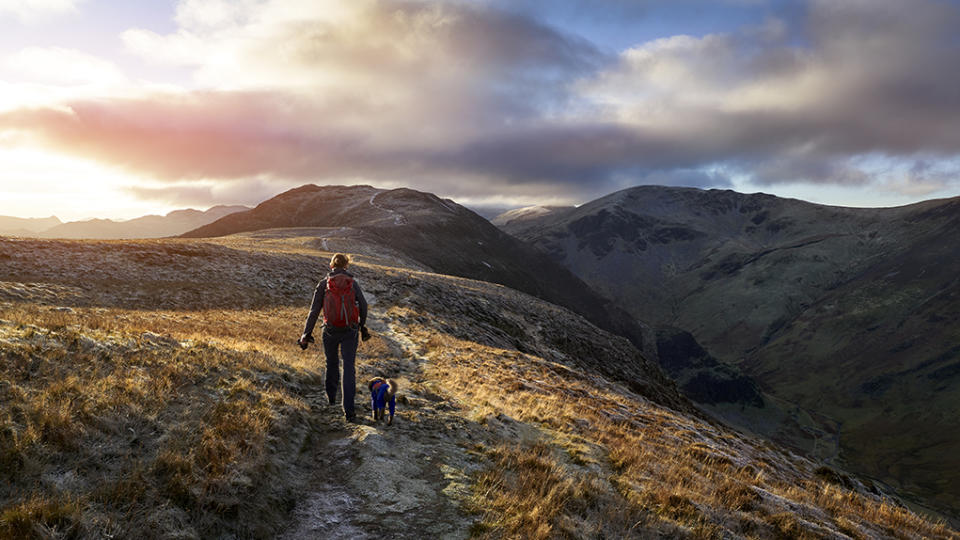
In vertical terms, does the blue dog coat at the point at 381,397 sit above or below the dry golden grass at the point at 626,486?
above

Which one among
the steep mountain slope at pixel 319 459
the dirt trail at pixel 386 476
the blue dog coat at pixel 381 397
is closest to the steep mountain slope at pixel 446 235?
the steep mountain slope at pixel 319 459

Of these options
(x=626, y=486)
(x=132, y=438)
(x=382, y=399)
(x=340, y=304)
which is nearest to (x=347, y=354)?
(x=340, y=304)

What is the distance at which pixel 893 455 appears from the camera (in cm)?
18512

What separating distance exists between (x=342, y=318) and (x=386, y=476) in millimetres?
3765

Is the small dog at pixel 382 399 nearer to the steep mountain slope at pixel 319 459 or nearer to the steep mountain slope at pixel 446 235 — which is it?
the steep mountain slope at pixel 319 459

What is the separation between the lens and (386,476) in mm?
7930

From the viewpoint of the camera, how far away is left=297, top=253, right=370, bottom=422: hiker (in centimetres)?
1045

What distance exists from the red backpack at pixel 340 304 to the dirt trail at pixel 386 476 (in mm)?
2180

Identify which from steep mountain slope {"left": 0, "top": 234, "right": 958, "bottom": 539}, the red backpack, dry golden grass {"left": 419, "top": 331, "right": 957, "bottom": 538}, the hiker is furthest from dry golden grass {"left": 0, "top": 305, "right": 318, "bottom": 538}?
dry golden grass {"left": 419, "top": 331, "right": 957, "bottom": 538}

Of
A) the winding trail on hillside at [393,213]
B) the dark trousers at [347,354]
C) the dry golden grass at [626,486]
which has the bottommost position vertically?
the dry golden grass at [626,486]

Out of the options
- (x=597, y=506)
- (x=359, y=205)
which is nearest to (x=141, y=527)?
(x=597, y=506)

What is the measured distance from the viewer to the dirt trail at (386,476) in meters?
6.72

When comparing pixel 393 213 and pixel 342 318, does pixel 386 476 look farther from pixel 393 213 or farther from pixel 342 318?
pixel 393 213

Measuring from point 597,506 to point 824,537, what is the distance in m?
4.65
